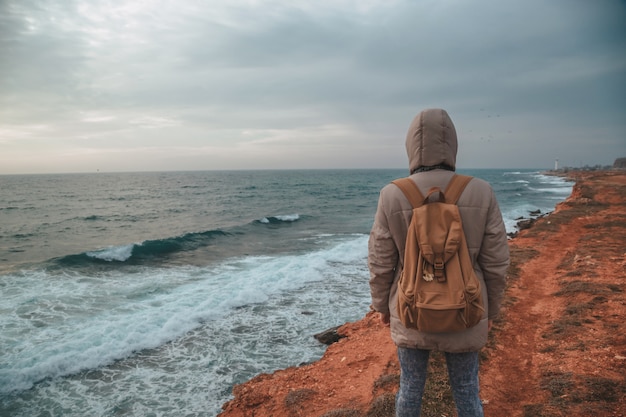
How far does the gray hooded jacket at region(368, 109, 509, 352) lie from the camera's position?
181 centimetres

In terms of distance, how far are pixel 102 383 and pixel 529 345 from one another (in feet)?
21.1

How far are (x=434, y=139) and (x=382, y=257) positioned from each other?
2.32ft

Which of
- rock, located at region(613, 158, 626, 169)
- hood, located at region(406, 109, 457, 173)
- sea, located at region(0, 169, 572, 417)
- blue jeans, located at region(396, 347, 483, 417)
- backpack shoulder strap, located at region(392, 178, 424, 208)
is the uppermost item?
rock, located at region(613, 158, 626, 169)

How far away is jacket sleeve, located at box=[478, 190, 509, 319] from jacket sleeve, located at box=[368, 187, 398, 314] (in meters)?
0.47

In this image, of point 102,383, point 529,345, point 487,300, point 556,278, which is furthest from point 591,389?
point 102,383

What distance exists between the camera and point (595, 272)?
22.9 ft

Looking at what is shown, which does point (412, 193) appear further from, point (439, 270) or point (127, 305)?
point (127, 305)

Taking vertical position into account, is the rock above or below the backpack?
above

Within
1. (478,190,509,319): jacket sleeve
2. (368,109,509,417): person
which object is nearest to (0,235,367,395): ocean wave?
(368,109,509,417): person

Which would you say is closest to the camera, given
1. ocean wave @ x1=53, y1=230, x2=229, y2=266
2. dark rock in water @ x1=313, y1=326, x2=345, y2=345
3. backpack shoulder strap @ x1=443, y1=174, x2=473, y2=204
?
backpack shoulder strap @ x1=443, y1=174, x2=473, y2=204

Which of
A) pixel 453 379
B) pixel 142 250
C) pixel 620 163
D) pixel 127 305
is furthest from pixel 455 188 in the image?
pixel 620 163

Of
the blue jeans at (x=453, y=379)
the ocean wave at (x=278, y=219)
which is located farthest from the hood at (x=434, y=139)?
the ocean wave at (x=278, y=219)

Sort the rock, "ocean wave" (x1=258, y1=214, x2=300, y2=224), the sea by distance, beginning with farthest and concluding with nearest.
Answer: the rock
"ocean wave" (x1=258, y1=214, x2=300, y2=224)
the sea

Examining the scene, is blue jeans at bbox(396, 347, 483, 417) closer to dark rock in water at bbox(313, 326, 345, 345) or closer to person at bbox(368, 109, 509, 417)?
person at bbox(368, 109, 509, 417)
